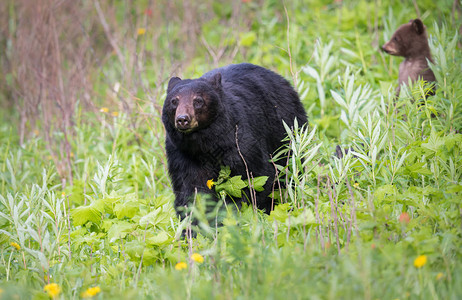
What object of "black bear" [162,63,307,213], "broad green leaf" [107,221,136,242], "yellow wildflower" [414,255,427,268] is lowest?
"broad green leaf" [107,221,136,242]

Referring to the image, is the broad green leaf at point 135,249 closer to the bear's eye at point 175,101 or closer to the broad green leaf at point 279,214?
the broad green leaf at point 279,214

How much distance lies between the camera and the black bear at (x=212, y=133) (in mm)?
4242

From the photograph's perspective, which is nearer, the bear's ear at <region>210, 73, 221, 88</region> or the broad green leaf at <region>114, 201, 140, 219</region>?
the broad green leaf at <region>114, 201, 140, 219</region>

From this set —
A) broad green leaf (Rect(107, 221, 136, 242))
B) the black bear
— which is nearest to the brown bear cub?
the black bear

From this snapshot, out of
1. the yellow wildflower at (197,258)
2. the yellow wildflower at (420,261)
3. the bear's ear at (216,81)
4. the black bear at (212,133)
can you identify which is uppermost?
the bear's ear at (216,81)

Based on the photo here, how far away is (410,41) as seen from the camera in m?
6.38

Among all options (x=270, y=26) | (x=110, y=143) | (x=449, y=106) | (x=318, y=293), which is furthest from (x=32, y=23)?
(x=318, y=293)

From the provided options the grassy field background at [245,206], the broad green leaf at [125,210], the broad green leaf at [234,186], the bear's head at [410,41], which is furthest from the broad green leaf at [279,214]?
the bear's head at [410,41]

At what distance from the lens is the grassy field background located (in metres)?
2.85

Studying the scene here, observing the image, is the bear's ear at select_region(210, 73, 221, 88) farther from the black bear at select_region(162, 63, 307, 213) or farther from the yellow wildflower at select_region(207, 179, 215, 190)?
the yellow wildflower at select_region(207, 179, 215, 190)

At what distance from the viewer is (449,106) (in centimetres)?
487

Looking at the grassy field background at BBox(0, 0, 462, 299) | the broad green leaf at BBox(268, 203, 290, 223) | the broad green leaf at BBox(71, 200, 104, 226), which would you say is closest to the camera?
the grassy field background at BBox(0, 0, 462, 299)

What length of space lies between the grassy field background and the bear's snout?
576 millimetres

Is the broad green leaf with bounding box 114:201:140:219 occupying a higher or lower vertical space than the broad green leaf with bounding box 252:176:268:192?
lower
